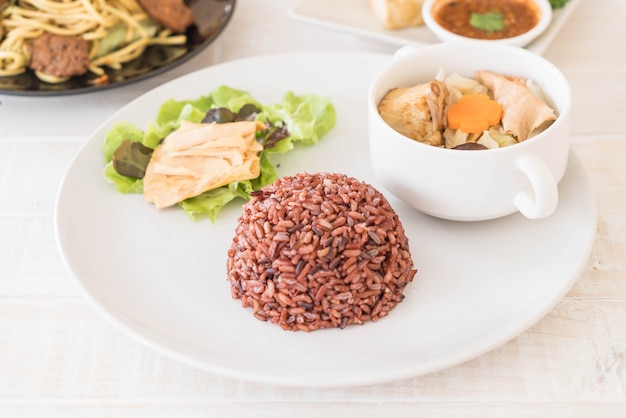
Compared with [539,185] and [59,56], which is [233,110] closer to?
[59,56]

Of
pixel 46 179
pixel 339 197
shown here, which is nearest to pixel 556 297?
pixel 339 197

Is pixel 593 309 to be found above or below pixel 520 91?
below

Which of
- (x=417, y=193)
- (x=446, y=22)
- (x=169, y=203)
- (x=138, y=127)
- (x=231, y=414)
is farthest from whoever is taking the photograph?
(x=446, y=22)

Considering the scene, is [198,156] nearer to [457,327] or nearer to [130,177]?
[130,177]

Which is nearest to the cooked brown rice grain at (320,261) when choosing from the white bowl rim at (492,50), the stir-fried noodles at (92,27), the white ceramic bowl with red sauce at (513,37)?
the white bowl rim at (492,50)

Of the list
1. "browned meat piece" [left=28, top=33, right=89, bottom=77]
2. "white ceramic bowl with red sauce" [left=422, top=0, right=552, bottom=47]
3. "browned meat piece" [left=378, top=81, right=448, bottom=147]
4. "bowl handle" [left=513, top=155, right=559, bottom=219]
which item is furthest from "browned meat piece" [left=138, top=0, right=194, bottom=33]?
"bowl handle" [left=513, top=155, right=559, bottom=219]

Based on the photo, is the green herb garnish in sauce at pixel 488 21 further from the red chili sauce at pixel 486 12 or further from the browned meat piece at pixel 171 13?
the browned meat piece at pixel 171 13
